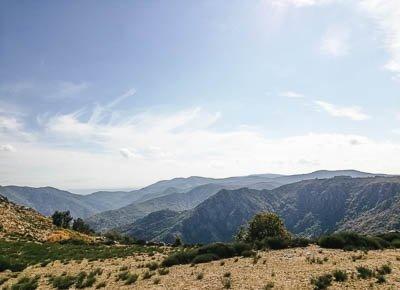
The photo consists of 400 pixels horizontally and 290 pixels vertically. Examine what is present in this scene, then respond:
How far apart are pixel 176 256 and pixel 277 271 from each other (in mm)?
9020

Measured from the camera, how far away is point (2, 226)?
5581 cm

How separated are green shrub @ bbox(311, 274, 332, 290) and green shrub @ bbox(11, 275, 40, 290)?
15286 mm

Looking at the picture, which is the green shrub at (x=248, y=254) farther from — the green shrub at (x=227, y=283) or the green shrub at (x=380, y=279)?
the green shrub at (x=380, y=279)

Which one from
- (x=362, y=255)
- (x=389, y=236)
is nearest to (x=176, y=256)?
(x=362, y=255)

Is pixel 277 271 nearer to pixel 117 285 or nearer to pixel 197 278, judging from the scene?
pixel 197 278

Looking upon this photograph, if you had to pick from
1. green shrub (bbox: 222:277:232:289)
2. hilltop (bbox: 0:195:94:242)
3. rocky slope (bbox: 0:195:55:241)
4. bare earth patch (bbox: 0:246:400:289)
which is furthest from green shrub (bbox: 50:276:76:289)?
rocky slope (bbox: 0:195:55:241)

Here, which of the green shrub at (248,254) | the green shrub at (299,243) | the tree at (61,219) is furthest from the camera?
the tree at (61,219)

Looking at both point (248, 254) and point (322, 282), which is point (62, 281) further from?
point (322, 282)

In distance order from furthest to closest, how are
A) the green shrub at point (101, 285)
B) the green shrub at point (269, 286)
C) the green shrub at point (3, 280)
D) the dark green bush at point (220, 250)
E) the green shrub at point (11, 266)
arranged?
the dark green bush at point (220, 250) < the green shrub at point (11, 266) < the green shrub at point (3, 280) < the green shrub at point (101, 285) < the green shrub at point (269, 286)

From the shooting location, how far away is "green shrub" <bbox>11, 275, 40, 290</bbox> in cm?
2134

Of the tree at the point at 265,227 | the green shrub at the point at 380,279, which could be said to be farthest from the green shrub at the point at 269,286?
the tree at the point at 265,227

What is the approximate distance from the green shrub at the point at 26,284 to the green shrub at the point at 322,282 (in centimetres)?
1529

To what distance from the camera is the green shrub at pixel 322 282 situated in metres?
16.6

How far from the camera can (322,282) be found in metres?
17.0
